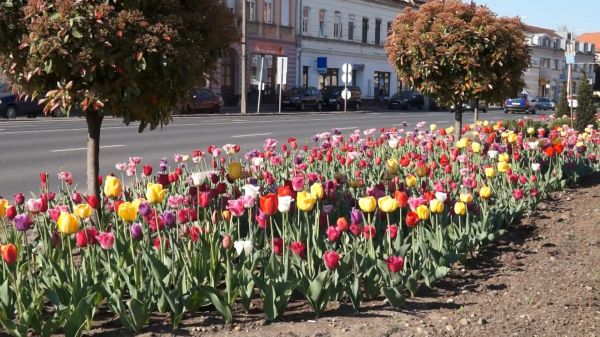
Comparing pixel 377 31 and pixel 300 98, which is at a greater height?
pixel 377 31

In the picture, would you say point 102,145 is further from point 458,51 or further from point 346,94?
point 346,94

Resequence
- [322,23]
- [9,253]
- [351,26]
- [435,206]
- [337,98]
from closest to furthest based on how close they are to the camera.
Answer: [9,253]
[435,206]
[337,98]
[322,23]
[351,26]

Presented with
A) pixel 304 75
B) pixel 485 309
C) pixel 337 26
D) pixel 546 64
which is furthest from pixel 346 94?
pixel 546 64

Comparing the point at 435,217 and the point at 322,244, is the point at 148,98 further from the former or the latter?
the point at 435,217

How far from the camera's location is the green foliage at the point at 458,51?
36.9ft

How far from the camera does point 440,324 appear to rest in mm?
4305

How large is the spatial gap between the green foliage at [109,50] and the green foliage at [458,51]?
20.1 ft

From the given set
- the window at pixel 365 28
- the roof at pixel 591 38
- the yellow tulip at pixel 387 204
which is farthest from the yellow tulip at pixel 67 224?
the roof at pixel 591 38

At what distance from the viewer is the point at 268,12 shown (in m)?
52.2

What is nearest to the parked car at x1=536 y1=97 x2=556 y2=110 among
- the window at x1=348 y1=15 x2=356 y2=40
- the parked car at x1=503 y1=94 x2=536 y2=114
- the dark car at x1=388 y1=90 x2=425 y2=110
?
the parked car at x1=503 y1=94 x2=536 y2=114

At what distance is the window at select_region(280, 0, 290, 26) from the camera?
5344cm

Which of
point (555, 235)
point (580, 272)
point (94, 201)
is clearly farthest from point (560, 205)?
point (94, 201)

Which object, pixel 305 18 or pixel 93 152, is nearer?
pixel 93 152

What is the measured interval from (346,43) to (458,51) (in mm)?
49869
